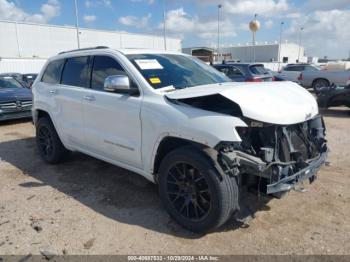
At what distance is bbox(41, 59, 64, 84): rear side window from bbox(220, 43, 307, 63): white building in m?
65.1

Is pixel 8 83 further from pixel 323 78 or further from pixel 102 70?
pixel 323 78

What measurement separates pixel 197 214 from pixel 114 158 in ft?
4.77

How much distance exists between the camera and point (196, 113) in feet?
10.3

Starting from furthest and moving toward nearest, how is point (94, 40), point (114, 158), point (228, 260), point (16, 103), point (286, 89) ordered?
point (94, 40) < point (16, 103) < point (114, 158) < point (286, 89) < point (228, 260)

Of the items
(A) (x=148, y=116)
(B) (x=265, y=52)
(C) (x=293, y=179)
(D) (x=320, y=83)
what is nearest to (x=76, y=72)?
(A) (x=148, y=116)

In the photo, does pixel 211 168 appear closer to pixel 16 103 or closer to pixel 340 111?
pixel 16 103

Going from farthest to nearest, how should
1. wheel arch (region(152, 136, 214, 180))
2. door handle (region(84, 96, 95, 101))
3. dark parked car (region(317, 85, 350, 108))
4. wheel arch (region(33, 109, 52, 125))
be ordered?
dark parked car (region(317, 85, 350, 108)) → wheel arch (region(33, 109, 52, 125)) → door handle (region(84, 96, 95, 101)) → wheel arch (region(152, 136, 214, 180))

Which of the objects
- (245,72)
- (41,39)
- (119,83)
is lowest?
(245,72)

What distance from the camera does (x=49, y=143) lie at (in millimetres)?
5605

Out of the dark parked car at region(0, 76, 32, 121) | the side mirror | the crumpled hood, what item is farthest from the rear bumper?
the dark parked car at region(0, 76, 32, 121)

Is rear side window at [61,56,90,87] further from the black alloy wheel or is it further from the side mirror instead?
the black alloy wheel

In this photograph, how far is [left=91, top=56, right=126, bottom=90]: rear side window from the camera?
13.5 feet

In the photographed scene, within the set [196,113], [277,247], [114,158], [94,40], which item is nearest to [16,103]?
[114,158]

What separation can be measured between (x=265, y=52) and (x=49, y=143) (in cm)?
7030
